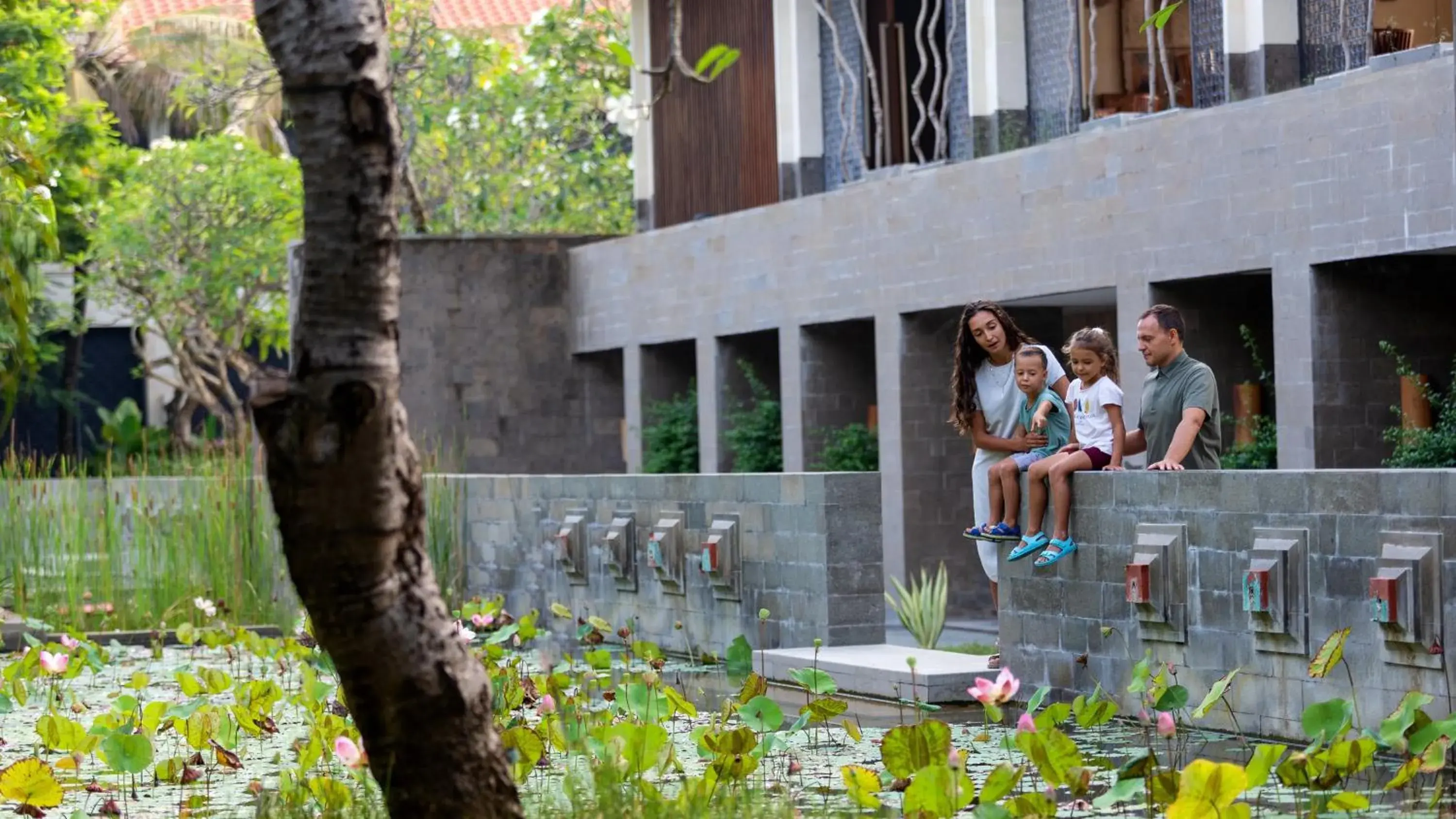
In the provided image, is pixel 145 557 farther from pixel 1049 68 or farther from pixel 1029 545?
pixel 1049 68

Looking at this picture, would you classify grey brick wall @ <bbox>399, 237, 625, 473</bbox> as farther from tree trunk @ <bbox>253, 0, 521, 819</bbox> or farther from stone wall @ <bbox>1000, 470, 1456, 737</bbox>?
tree trunk @ <bbox>253, 0, 521, 819</bbox>

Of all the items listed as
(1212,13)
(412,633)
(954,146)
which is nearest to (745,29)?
(954,146)

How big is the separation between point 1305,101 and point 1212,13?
8.43 feet

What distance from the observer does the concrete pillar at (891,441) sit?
17.2m

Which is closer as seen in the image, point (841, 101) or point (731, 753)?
point (731, 753)

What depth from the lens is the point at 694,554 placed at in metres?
13.0

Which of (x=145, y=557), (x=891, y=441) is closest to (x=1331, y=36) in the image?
(x=891, y=441)

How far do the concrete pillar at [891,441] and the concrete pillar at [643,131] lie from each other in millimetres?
6618

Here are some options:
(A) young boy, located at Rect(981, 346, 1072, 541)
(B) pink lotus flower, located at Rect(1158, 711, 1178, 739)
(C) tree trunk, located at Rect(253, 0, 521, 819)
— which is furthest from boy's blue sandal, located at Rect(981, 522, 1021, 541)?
(C) tree trunk, located at Rect(253, 0, 521, 819)

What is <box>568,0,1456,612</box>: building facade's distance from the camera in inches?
513

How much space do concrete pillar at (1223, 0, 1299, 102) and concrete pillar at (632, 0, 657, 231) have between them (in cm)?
921

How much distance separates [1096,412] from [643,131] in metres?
14.4

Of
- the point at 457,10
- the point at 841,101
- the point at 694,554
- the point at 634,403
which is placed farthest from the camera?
the point at 457,10

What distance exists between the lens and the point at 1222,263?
45.0ft
